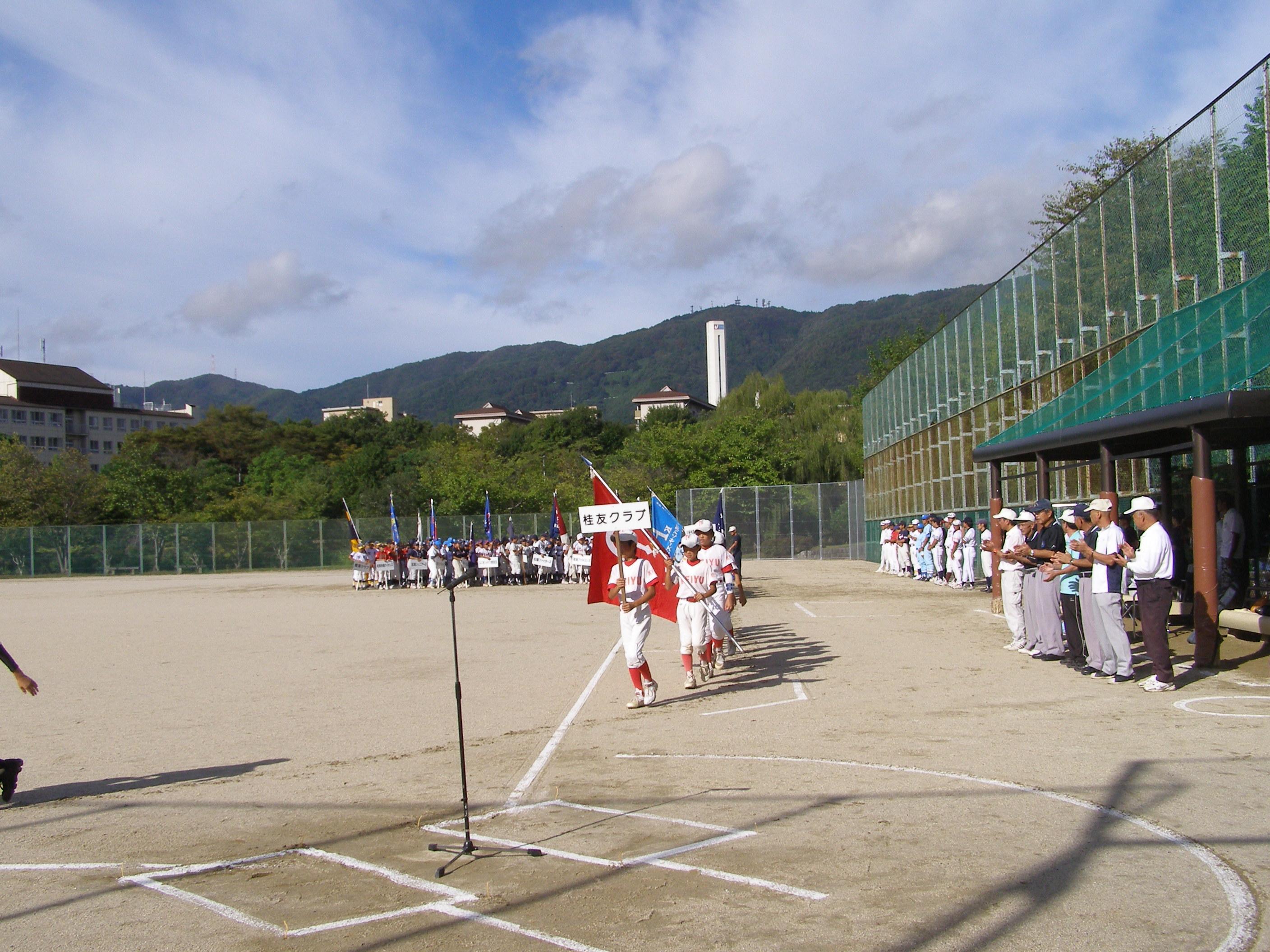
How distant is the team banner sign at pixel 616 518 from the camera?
12188 millimetres

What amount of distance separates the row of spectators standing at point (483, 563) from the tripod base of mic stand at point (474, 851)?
105 ft

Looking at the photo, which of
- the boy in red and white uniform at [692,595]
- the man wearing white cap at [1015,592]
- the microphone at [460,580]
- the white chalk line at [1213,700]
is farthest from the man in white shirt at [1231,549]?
the microphone at [460,580]

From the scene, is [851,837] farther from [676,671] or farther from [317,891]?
[676,671]

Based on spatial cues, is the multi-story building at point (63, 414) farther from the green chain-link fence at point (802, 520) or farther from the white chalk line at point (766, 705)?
the white chalk line at point (766, 705)

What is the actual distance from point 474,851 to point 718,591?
25.9 feet

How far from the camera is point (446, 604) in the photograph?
93.2 ft

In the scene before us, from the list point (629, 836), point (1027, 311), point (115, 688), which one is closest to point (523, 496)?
point (1027, 311)

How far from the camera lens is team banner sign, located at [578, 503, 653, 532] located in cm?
1219

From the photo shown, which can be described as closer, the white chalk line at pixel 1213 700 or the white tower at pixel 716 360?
the white chalk line at pixel 1213 700

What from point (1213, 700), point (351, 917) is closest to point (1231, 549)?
point (1213, 700)

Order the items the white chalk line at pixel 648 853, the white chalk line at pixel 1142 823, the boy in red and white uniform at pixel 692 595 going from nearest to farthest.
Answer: the white chalk line at pixel 1142 823, the white chalk line at pixel 648 853, the boy in red and white uniform at pixel 692 595

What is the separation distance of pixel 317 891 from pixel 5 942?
1.42m

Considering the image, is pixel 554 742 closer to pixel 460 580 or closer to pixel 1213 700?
pixel 460 580

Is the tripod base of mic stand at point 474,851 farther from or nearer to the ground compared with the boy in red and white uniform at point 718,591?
nearer to the ground
